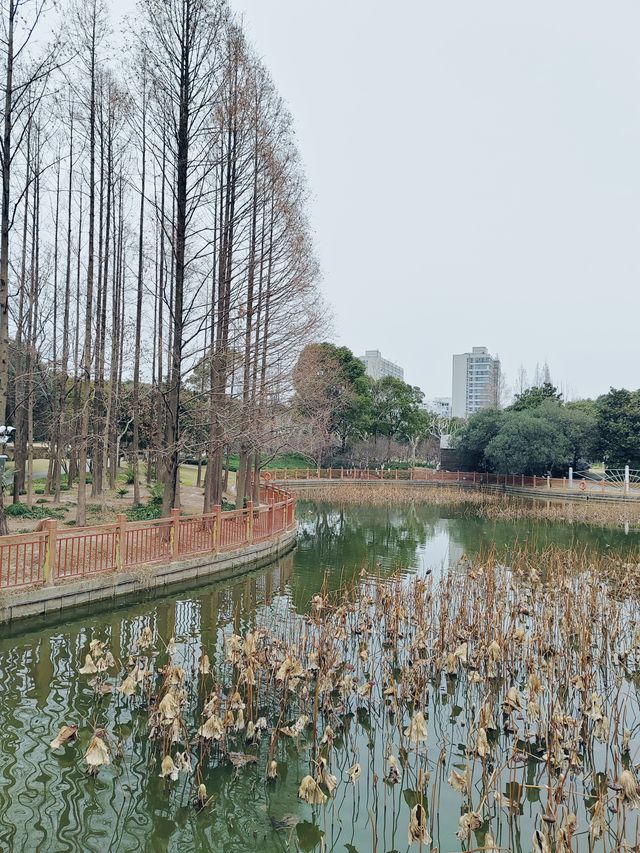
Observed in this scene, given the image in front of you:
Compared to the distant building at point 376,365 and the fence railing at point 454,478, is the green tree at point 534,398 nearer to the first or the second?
the fence railing at point 454,478

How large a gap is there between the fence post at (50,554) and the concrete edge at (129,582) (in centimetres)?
13

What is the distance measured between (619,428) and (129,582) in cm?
3069

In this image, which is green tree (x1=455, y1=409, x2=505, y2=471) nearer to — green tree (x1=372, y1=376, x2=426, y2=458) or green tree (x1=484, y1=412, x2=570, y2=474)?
green tree (x1=484, y1=412, x2=570, y2=474)

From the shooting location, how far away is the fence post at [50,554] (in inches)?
284

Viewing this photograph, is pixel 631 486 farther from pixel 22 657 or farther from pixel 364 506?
pixel 22 657

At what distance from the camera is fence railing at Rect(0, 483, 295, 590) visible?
23.7 feet

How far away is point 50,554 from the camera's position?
7.27 metres

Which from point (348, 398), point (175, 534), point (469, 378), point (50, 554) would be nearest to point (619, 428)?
point (348, 398)

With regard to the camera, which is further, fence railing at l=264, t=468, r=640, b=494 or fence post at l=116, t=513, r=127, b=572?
fence railing at l=264, t=468, r=640, b=494

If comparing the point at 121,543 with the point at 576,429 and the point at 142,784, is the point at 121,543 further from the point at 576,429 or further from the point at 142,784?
the point at 576,429

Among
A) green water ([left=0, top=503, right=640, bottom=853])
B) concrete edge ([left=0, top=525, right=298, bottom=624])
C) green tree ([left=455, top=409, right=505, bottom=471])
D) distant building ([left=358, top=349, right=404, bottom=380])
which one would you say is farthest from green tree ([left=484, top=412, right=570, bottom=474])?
distant building ([left=358, top=349, right=404, bottom=380])

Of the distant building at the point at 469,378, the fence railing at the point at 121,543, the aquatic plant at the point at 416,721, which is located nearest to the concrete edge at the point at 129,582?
the fence railing at the point at 121,543

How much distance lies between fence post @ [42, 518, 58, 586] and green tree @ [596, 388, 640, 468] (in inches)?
1251

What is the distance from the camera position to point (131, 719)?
4672mm
